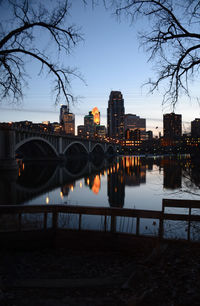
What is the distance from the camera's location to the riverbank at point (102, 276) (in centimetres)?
503

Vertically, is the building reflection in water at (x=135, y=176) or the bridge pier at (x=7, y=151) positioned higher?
the bridge pier at (x=7, y=151)

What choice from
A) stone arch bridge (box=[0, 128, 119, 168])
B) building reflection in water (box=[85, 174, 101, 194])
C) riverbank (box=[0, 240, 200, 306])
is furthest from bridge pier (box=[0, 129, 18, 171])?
riverbank (box=[0, 240, 200, 306])

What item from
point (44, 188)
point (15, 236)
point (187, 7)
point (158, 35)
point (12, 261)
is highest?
point (187, 7)

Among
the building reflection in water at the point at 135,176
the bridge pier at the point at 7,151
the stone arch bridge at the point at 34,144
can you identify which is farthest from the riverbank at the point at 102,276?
the stone arch bridge at the point at 34,144

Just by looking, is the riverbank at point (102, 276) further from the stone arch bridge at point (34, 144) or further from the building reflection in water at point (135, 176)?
the stone arch bridge at point (34, 144)

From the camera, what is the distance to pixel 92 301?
206 inches

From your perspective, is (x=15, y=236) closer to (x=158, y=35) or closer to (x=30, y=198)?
(x=158, y=35)

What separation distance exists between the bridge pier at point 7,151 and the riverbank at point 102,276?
164 ft

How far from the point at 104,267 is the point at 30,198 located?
82.7ft

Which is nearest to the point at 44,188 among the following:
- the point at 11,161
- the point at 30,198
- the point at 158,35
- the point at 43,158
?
the point at 30,198

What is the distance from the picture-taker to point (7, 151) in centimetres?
5575

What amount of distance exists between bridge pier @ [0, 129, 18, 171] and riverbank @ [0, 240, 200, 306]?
4999 centimetres

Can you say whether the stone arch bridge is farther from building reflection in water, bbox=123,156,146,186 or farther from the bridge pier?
building reflection in water, bbox=123,156,146,186

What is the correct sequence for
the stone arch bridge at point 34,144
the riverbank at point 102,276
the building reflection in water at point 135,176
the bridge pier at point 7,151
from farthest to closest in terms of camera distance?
the stone arch bridge at point 34,144 → the bridge pier at point 7,151 → the building reflection in water at point 135,176 → the riverbank at point 102,276
